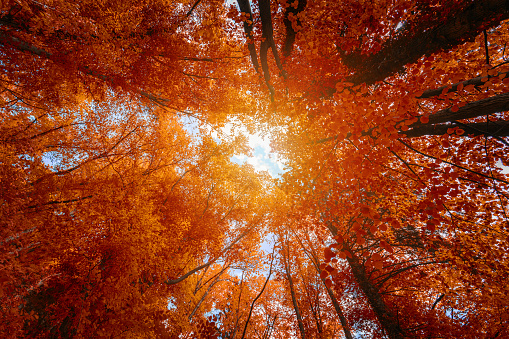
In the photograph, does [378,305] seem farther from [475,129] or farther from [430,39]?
[430,39]

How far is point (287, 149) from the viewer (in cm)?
1072

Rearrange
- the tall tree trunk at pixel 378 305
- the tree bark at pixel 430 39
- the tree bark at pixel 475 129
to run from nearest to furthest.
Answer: the tree bark at pixel 475 129, the tree bark at pixel 430 39, the tall tree trunk at pixel 378 305

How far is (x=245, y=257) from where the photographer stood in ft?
48.1

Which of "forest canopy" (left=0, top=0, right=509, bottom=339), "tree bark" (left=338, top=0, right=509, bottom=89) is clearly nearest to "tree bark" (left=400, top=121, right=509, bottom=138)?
"forest canopy" (left=0, top=0, right=509, bottom=339)

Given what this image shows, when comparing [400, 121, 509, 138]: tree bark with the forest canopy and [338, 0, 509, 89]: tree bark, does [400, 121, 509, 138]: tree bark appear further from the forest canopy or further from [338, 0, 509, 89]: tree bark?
[338, 0, 509, 89]: tree bark

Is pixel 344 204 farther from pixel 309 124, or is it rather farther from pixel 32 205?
pixel 32 205

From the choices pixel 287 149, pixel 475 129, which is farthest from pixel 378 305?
pixel 287 149

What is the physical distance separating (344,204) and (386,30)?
7200mm

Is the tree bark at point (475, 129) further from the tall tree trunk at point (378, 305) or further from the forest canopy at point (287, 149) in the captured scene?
the tall tree trunk at point (378, 305)

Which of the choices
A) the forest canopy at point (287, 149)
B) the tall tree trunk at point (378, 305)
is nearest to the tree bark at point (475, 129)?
the forest canopy at point (287, 149)

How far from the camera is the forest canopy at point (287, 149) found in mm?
4785

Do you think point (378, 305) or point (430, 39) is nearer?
point (430, 39)

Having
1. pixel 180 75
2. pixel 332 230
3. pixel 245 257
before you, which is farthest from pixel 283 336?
pixel 180 75

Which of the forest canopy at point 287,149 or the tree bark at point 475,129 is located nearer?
the tree bark at point 475,129
